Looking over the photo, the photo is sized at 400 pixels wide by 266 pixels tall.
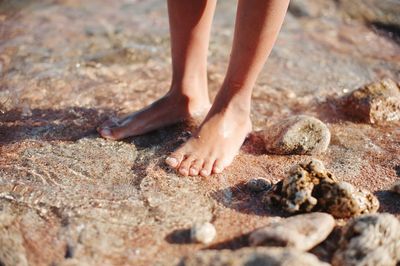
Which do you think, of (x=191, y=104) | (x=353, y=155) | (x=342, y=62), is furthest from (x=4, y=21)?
(x=353, y=155)

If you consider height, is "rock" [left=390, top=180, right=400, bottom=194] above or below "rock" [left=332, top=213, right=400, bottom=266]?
below

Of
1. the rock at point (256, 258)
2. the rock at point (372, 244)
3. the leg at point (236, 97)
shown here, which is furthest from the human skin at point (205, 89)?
the rock at point (372, 244)

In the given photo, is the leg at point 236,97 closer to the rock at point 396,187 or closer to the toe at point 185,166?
the toe at point 185,166

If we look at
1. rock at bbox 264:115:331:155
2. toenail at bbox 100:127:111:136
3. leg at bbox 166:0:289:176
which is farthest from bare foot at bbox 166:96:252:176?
toenail at bbox 100:127:111:136

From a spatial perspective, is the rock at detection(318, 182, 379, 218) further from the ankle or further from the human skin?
the ankle

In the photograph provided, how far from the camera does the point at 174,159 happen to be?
2.40 meters

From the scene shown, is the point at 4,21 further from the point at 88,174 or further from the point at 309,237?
the point at 309,237

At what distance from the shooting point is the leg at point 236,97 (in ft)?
7.21

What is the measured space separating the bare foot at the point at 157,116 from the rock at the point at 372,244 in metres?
1.32

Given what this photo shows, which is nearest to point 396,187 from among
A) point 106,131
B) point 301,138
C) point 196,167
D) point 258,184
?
point 301,138

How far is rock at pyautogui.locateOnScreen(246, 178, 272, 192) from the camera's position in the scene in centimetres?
222

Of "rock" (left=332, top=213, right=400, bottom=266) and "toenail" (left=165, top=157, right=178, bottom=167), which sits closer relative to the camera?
"rock" (left=332, top=213, right=400, bottom=266)

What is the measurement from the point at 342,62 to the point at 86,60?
2.11 metres

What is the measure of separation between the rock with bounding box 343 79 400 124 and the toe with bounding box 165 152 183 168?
1.27 meters
